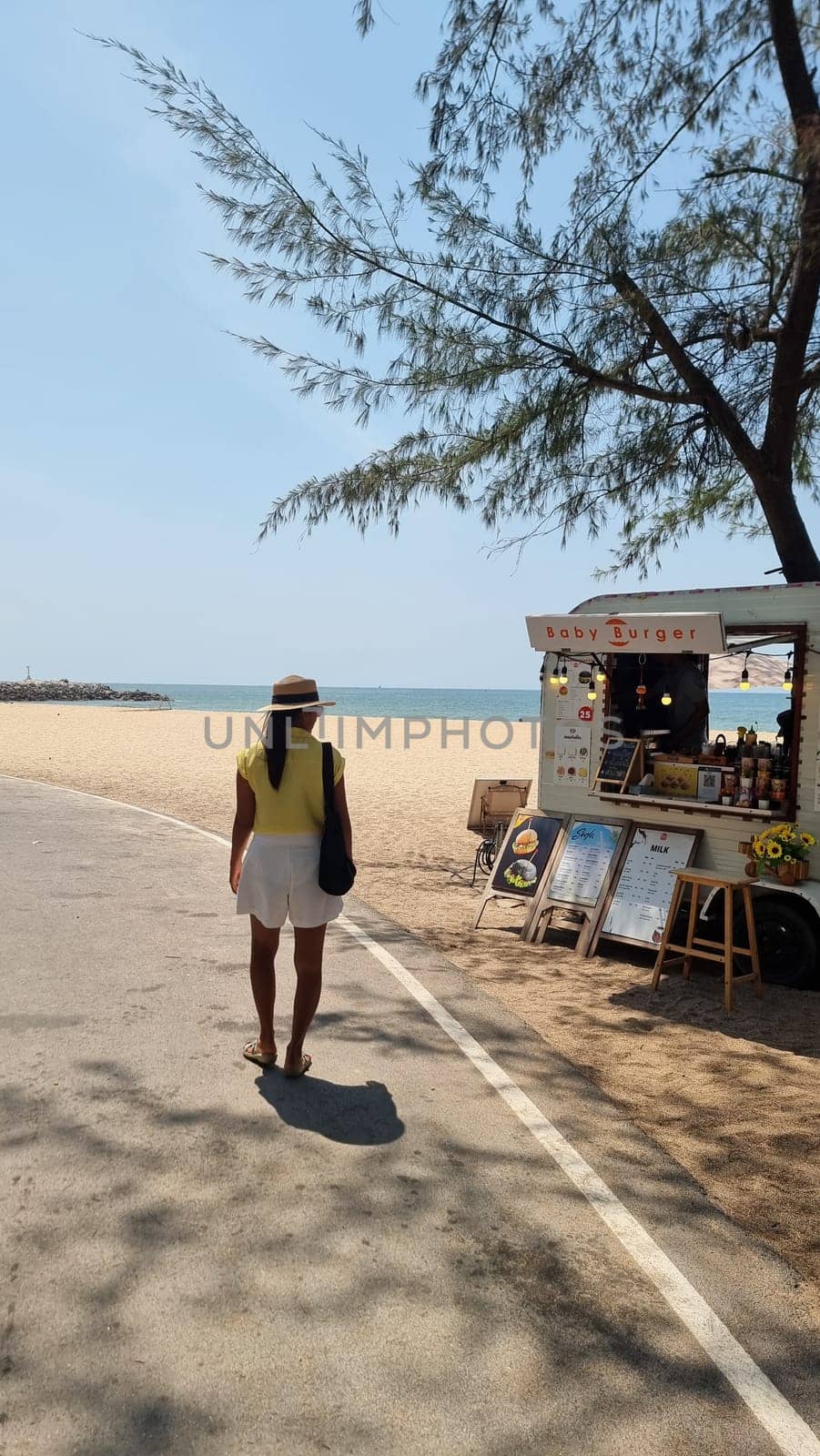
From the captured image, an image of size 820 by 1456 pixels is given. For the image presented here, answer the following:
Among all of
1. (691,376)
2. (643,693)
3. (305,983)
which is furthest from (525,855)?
(691,376)

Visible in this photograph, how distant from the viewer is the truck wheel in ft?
23.4

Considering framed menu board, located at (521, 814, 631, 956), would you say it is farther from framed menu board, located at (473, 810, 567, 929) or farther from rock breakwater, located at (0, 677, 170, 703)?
rock breakwater, located at (0, 677, 170, 703)

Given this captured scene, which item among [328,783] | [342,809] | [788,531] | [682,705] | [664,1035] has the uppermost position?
[788,531]

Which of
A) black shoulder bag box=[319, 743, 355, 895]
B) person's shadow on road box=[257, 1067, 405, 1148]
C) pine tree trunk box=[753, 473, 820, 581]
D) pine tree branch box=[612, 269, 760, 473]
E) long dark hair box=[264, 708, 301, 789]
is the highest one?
pine tree branch box=[612, 269, 760, 473]

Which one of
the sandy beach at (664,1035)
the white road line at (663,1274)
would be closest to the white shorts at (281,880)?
the white road line at (663,1274)

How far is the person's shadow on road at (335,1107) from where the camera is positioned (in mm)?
4301

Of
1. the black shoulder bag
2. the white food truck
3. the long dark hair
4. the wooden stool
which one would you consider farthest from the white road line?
the white food truck

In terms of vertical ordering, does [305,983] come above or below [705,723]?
below

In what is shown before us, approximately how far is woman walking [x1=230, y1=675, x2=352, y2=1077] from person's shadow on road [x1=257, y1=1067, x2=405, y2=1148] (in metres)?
0.13

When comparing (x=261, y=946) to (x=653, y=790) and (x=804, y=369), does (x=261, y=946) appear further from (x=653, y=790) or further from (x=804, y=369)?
(x=804, y=369)

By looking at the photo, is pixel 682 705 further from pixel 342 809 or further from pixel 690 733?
pixel 342 809

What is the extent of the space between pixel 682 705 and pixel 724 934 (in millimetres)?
3015

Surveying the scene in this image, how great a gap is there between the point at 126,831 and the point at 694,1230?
34.7 ft

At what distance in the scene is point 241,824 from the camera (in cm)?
490
